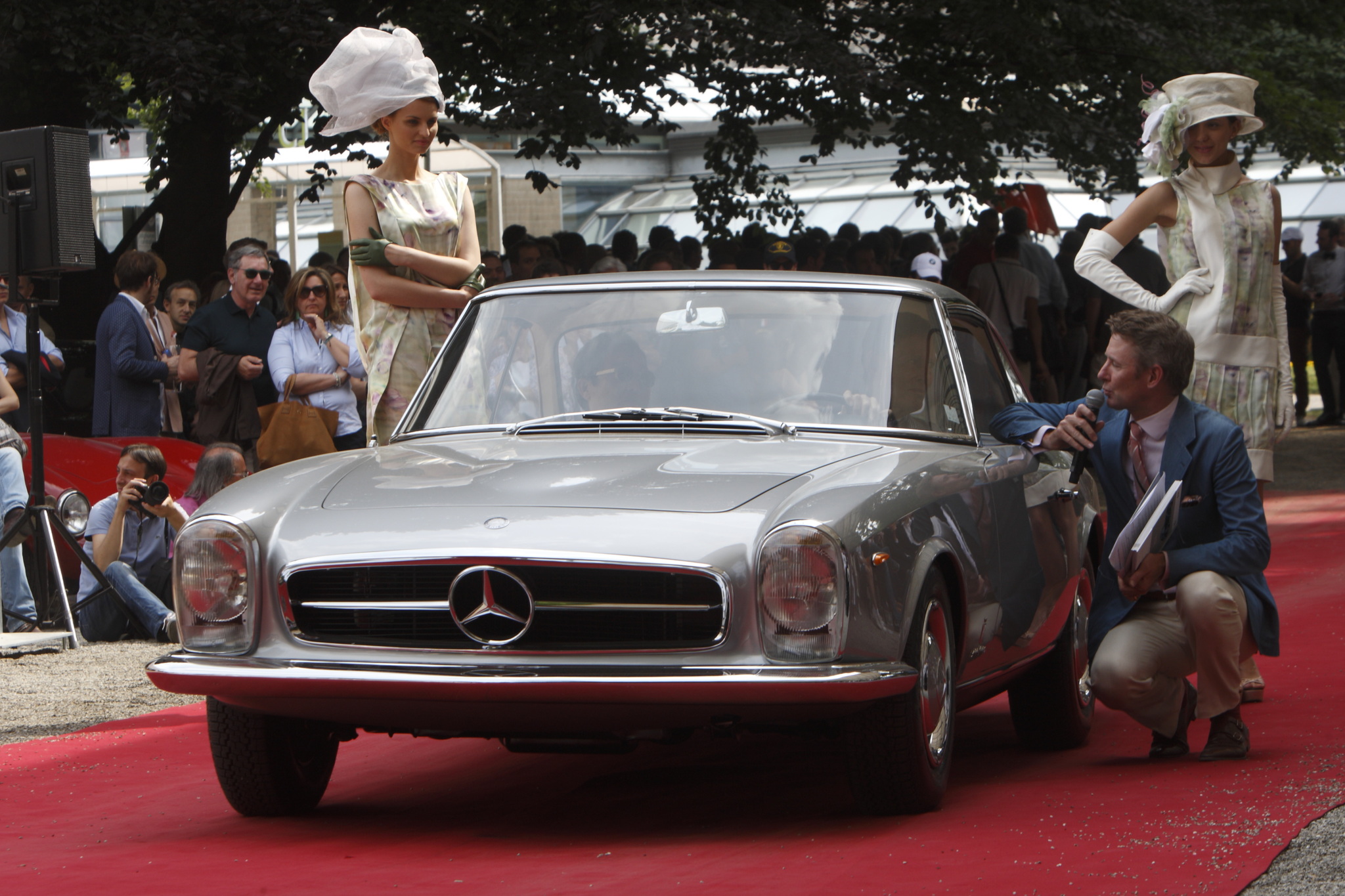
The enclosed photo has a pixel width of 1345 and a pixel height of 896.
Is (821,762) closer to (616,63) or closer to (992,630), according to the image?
(992,630)

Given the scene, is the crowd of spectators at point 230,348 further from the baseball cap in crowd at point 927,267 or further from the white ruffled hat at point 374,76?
the white ruffled hat at point 374,76

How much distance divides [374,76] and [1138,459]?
9.35 ft

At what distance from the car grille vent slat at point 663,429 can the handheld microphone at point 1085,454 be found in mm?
982

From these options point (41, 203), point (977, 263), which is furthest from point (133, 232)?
point (41, 203)

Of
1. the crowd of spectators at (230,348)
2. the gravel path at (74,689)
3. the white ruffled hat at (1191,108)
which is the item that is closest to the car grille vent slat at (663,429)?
the crowd of spectators at (230,348)

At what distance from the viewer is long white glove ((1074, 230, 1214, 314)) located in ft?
22.2

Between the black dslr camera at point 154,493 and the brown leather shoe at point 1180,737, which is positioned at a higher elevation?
the black dslr camera at point 154,493

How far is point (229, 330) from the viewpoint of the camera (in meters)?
10.7

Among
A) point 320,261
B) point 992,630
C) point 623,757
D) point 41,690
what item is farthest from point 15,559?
point 992,630

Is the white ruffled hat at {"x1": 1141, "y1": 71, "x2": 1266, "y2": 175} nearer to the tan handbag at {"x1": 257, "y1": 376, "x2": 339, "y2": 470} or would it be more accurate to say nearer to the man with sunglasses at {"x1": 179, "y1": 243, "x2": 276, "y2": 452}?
the tan handbag at {"x1": 257, "y1": 376, "x2": 339, "y2": 470}

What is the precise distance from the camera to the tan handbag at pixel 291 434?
887 centimetres

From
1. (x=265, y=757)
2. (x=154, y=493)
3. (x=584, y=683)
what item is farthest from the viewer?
(x=154, y=493)

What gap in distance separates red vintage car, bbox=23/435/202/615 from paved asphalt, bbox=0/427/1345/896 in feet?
2.29

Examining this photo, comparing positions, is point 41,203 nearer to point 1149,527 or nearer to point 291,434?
point 291,434
